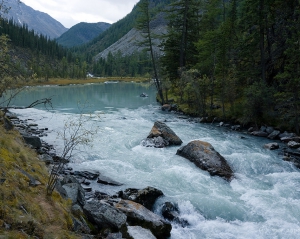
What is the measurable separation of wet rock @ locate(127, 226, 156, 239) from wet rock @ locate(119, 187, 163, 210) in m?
2.85

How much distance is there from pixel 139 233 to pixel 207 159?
30.1 feet

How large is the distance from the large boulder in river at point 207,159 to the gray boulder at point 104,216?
8.38 m

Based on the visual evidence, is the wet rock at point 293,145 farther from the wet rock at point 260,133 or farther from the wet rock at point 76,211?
the wet rock at point 76,211

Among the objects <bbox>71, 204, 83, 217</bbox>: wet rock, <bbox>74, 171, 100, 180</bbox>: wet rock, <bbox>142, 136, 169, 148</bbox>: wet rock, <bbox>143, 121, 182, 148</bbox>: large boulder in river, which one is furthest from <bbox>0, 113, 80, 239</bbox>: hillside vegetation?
<bbox>143, 121, 182, 148</bbox>: large boulder in river

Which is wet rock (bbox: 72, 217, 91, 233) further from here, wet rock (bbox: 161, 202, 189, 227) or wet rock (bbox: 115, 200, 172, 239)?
wet rock (bbox: 161, 202, 189, 227)

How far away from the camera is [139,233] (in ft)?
27.8

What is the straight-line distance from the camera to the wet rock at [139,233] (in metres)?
8.32

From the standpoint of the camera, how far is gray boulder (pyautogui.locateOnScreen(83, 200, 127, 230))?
8.52 m

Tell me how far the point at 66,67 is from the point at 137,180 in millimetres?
146834

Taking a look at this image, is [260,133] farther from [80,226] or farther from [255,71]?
[80,226]

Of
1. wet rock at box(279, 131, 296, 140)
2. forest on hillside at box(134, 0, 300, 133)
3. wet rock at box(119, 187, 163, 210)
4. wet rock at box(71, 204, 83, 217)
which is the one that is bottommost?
wet rock at box(119, 187, 163, 210)

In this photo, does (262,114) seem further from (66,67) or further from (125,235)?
(66,67)

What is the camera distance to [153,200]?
12.0 meters

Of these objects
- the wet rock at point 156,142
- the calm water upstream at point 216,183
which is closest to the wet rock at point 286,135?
the calm water upstream at point 216,183
